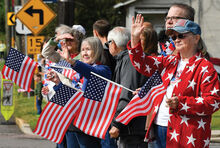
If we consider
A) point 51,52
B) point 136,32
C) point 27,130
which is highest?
point 136,32

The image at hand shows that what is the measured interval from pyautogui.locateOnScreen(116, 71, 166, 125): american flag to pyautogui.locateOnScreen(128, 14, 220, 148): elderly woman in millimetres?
127

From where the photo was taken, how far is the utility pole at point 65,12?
1220 cm

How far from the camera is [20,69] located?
5.94 m

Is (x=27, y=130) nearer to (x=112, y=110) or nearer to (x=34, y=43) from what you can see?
(x=34, y=43)

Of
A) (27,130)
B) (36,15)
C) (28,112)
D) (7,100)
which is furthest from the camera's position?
(28,112)

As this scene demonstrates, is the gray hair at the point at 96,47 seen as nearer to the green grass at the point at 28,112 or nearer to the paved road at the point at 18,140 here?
the paved road at the point at 18,140

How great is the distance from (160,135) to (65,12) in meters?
8.51

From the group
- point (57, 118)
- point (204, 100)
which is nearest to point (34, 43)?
point (57, 118)

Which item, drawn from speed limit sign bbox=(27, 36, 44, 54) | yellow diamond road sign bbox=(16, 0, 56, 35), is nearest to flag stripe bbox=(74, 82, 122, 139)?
yellow diamond road sign bbox=(16, 0, 56, 35)

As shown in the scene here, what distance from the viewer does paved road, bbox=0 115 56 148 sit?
9.62 metres

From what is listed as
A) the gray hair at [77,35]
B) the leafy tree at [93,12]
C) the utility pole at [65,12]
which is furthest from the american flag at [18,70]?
the leafy tree at [93,12]

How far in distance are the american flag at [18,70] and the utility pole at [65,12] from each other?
630cm

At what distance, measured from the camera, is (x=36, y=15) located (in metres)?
13.2

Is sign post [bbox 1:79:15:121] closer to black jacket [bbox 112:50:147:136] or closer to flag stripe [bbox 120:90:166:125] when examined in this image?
black jacket [bbox 112:50:147:136]
